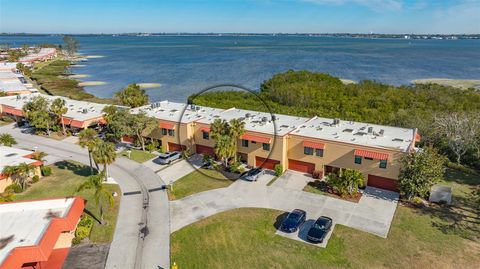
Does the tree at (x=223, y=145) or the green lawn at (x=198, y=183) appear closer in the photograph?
the green lawn at (x=198, y=183)

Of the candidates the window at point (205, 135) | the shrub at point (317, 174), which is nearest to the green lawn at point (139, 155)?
the window at point (205, 135)

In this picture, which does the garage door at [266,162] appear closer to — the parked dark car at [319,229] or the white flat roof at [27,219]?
the parked dark car at [319,229]

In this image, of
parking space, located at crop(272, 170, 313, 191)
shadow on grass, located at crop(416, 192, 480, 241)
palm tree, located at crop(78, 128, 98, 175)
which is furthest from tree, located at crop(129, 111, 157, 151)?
shadow on grass, located at crop(416, 192, 480, 241)

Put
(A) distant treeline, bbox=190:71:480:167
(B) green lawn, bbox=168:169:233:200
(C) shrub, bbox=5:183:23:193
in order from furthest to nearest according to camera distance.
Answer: (A) distant treeline, bbox=190:71:480:167 < (B) green lawn, bbox=168:169:233:200 < (C) shrub, bbox=5:183:23:193

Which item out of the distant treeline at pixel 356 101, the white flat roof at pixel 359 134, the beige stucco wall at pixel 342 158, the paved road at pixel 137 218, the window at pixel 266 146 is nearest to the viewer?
the paved road at pixel 137 218

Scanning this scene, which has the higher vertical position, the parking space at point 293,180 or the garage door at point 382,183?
the garage door at point 382,183

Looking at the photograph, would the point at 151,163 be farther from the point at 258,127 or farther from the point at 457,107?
the point at 457,107

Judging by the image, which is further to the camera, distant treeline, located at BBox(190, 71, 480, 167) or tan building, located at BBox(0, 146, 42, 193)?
distant treeline, located at BBox(190, 71, 480, 167)

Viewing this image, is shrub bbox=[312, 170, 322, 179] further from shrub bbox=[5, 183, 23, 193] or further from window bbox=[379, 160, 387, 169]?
shrub bbox=[5, 183, 23, 193]
